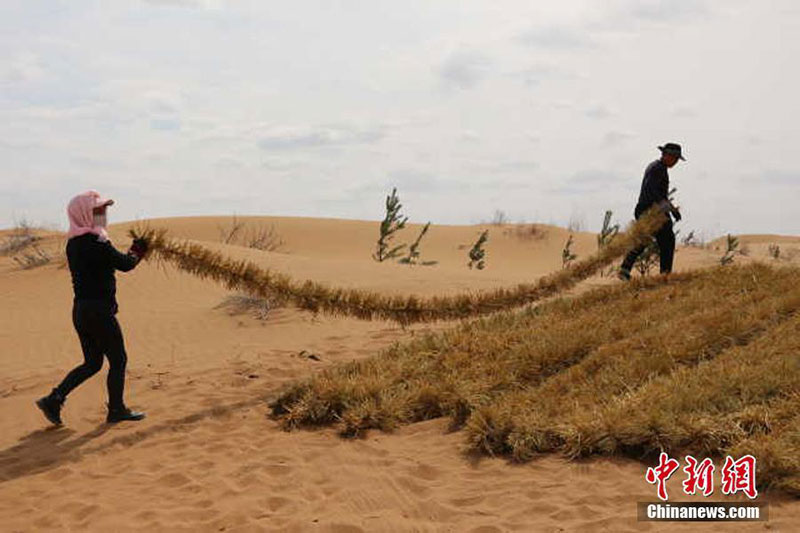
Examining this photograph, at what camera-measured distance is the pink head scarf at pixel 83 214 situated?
19.2ft

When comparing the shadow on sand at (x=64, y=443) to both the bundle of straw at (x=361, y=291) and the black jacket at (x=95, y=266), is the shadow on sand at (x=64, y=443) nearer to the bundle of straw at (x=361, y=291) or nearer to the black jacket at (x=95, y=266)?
the black jacket at (x=95, y=266)

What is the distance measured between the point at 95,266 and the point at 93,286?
164mm

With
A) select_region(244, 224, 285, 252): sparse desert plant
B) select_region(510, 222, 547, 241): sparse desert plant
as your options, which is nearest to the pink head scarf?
select_region(244, 224, 285, 252): sparse desert plant

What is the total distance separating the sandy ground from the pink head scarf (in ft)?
4.31

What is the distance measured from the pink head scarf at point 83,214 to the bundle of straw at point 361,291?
52cm

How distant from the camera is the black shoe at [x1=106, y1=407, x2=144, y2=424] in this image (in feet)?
21.2

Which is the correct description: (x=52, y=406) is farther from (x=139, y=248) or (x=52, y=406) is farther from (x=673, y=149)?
(x=673, y=149)

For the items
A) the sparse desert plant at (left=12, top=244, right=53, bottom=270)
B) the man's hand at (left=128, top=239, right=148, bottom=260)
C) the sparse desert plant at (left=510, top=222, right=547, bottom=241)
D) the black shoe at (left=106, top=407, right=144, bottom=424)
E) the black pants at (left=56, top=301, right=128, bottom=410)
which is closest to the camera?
the black pants at (left=56, top=301, right=128, bottom=410)

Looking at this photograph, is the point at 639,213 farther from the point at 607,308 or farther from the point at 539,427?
the point at 539,427

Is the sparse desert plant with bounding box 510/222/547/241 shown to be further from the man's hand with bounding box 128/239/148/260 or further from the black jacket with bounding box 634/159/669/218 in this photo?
the man's hand with bounding box 128/239/148/260

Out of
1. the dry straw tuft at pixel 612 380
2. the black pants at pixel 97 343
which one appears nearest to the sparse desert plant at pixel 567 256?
the dry straw tuft at pixel 612 380

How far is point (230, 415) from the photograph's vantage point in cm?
663

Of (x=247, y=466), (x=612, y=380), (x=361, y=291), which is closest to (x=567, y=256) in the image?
(x=361, y=291)

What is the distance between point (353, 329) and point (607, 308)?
400 centimetres
